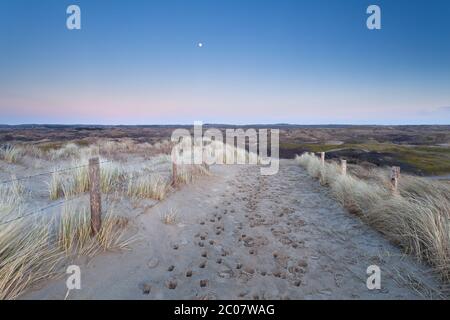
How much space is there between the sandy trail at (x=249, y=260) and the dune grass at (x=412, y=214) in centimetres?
26

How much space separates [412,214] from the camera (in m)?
5.50

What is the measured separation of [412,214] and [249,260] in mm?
3591

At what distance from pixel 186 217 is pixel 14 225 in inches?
148

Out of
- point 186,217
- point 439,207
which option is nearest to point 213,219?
point 186,217

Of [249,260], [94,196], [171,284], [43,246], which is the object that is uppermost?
[94,196]

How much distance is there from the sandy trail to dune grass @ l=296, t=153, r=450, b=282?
26 cm

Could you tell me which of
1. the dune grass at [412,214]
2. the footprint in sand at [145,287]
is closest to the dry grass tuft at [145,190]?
the footprint in sand at [145,287]

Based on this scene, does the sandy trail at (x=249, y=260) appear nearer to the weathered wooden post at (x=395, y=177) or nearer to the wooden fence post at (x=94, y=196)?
the wooden fence post at (x=94, y=196)

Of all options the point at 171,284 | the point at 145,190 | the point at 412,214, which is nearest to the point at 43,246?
the point at 171,284

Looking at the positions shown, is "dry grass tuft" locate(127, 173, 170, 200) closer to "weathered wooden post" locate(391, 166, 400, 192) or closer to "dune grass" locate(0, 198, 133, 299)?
"dune grass" locate(0, 198, 133, 299)

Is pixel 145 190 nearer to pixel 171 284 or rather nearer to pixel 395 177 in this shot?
pixel 171 284

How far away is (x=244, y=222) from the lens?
704 centimetres

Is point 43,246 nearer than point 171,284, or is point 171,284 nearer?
point 171,284

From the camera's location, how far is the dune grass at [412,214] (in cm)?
449
